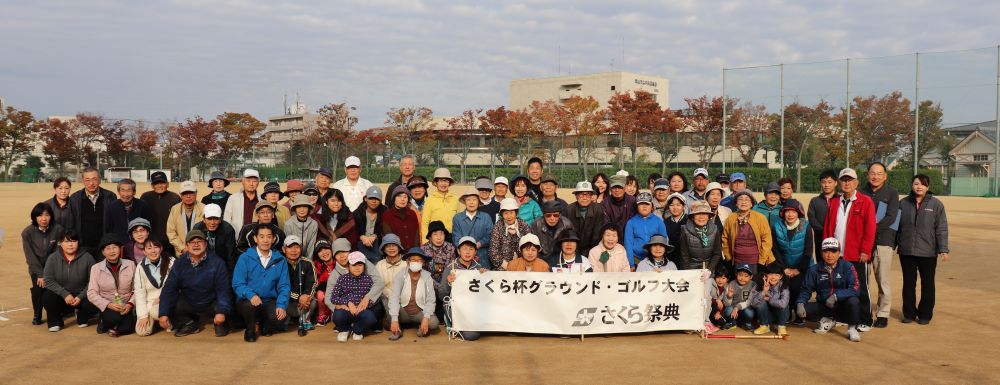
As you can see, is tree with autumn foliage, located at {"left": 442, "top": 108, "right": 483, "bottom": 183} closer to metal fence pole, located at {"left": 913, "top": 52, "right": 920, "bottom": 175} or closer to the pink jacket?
metal fence pole, located at {"left": 913, "top": 52, "right": 920, "bottom": 175}

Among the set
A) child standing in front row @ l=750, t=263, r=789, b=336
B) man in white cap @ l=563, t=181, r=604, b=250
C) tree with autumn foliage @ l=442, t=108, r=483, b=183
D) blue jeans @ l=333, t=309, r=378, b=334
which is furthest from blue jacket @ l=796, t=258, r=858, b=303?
tree with autumn foliage @ l=442, t=108, r=483, b=183

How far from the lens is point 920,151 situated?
29656mm

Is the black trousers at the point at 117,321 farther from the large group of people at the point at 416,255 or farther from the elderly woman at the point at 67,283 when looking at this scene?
the elderly woman at the point at 67,283

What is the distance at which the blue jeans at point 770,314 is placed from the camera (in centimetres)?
675

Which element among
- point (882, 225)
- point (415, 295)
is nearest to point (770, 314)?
point (882, 225)

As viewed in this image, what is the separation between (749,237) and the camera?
7.01 metres

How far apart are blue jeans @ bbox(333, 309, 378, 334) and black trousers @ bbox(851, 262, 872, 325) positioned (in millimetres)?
4695

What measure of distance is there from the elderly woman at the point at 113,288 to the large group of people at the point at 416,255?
19 millimetres

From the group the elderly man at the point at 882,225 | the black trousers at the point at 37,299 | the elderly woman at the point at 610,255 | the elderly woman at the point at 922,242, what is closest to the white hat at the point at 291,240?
the black trousers at the point at 37,299

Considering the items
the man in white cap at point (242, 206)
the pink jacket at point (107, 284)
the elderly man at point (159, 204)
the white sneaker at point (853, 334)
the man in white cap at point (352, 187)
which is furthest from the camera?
the man in white cap at point (352, 187)

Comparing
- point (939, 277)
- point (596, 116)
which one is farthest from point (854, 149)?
point (939, 277)

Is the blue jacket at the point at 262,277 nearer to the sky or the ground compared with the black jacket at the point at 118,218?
nearer to the ground

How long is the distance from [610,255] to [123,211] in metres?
5.20

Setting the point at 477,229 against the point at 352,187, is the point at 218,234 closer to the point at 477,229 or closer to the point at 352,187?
the point at 352,187
